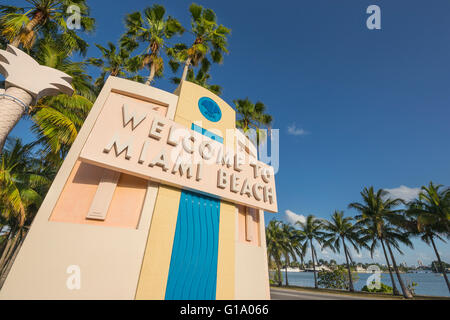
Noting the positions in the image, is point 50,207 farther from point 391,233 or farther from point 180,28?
point 391,233

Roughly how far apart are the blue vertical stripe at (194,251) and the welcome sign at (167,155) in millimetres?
601

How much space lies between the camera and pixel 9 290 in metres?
3.83

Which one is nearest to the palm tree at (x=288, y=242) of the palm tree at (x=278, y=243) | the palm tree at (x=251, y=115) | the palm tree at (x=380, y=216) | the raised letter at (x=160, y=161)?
the palm tree at (x=278, y=243)

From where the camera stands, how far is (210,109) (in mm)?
8891

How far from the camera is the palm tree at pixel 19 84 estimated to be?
454 centimetres

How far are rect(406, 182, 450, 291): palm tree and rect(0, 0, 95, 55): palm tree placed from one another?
3340cm

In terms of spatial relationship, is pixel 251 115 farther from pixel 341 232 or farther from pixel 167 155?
pixel 341 232

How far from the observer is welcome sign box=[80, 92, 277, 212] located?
17.7 feet

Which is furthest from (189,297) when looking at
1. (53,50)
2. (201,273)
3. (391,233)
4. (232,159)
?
(391,233)

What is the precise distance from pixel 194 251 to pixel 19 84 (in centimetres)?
624

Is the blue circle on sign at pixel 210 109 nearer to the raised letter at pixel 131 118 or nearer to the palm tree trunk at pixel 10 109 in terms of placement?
the raised letter at pixel 131 118

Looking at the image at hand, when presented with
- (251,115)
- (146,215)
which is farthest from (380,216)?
(146,215)

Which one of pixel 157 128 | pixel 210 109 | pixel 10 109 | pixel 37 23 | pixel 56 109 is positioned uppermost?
pixel 37 23
